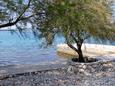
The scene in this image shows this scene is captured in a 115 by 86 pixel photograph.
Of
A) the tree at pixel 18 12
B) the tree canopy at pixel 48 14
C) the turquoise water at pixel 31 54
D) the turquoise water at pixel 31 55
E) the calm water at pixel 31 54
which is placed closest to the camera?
the tree canopy at pixel 48 14

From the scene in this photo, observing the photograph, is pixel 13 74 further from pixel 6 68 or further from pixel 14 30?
pixel 14 30

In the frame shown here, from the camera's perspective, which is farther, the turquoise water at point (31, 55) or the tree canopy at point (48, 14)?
the turquoise water at point (31, 55)

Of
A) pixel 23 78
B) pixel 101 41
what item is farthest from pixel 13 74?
pixel 101 41

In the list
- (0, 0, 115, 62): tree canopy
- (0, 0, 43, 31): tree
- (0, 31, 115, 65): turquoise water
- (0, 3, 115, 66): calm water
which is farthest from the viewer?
(0, 3, 115, 66): calm water

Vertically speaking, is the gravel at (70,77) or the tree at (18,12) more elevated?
the tree at (18,12)

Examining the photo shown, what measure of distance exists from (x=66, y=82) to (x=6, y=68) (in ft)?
7.38

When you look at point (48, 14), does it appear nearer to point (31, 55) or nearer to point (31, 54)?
point (31, 55)

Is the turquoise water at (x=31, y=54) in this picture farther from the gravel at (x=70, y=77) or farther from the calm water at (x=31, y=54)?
the gravel at (x=70, y=77)

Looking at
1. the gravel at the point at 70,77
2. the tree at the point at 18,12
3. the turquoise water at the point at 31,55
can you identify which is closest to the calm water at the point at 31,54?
the turquoise water at the point at 31,55

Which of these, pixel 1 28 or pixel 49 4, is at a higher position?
pixel 49 4

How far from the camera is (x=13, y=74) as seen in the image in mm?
6980

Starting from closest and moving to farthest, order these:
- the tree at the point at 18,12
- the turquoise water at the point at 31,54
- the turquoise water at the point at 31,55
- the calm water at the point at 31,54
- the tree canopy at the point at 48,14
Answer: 1. the tree canopy at the point at 48,14
2. the tree at the point at 18,12
3. the turquoise water at the point at 31,54
4. the calm water at the point at 31,54
5. the turquoise water at the point at 31,55

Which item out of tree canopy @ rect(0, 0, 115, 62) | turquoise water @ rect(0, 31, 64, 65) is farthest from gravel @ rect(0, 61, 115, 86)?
tree canopy @ rect(0, 0, 115, 62)

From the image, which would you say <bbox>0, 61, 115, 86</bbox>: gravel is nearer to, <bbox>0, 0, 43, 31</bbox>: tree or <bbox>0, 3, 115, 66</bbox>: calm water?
<bbox>0, 3, 115, 66</bbox>: calm water
